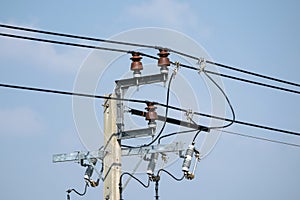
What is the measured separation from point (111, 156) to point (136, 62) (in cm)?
152

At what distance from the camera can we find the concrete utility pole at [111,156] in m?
11.8

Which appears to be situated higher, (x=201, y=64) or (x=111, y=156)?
(x=201, y=64)

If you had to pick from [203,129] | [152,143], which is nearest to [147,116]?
[152,143]

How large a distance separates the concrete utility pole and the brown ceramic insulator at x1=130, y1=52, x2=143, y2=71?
635 millimetres

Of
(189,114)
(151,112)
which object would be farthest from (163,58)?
(189,114)

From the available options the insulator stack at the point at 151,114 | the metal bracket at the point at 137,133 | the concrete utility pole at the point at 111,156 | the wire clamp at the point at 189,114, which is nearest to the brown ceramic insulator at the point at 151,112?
the insulator stack at the point at 151,114

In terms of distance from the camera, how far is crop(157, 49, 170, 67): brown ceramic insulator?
474 inches

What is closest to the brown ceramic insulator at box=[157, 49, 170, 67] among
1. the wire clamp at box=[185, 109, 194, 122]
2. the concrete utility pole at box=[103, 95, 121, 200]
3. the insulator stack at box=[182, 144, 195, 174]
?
the concrete utility pole at box=[103, 95, 121, 200]

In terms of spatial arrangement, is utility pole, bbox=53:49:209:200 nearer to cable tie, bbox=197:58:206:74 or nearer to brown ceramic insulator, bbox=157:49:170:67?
brown ceramic insulator, bbox=157:49:170:67

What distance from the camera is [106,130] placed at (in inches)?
478

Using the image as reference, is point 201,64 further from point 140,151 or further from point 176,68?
point 140,151

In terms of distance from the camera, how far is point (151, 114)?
1228 cm

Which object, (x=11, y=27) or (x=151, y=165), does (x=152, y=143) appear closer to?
(x=151, y=165)

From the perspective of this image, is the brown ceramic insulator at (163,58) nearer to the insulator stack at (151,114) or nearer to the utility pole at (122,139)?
the utility pole at (122,139)
